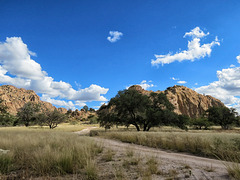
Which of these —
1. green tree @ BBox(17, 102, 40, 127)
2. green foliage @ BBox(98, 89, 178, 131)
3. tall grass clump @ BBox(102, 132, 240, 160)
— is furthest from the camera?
green tree @ BBox(17, 102, 40, 127)

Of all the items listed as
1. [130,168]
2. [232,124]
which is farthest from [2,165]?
[232,124]

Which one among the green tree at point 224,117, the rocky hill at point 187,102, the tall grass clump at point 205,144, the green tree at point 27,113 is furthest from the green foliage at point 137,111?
the rocky hill at point 187,102

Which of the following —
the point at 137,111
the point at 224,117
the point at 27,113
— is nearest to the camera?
the point at 137,111

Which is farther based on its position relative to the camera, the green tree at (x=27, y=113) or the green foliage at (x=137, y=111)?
the green tree at (x=27, y=113)

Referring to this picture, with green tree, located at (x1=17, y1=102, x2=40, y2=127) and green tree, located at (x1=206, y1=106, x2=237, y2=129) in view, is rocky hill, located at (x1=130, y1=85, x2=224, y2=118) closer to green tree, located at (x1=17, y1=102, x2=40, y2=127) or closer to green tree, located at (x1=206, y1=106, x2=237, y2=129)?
green tree, located at (x1=206, y1=106, x2=237, y2=129)

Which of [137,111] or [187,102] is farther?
[187,102]

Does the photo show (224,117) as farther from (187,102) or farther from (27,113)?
(187,102)

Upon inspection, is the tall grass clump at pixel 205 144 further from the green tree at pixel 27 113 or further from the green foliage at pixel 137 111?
the green tree at pixel 27 113

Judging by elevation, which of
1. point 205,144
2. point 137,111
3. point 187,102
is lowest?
point 205,144

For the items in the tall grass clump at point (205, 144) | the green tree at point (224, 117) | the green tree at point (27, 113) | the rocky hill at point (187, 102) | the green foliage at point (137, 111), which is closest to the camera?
the tall grass clump at point (205, 144)

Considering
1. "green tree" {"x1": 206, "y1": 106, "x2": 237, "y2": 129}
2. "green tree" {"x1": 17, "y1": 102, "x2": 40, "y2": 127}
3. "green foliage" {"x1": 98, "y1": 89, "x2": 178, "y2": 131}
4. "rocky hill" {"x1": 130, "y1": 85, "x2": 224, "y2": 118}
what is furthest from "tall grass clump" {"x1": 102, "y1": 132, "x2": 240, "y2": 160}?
"rocky hill" {"x1": 130, "y1": 85, "x2": 224, "y2": 118}

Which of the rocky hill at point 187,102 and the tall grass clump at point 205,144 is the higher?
the rocky hill at point 187,102

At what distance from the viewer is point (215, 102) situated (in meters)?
161

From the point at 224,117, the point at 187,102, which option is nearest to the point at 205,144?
the point at 224,117
